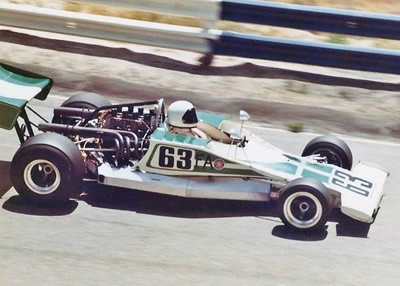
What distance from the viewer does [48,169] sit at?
26.0 ft

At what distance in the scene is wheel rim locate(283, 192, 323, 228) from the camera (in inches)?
301

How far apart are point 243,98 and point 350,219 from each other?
3.23 m

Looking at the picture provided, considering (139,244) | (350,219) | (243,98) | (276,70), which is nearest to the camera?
(139,244)

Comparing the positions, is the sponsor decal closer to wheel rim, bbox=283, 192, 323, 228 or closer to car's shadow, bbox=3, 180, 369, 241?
car's shadow, bbox=3, 180, 369, 241

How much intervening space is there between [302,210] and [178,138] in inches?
49.8

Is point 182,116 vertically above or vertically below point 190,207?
above

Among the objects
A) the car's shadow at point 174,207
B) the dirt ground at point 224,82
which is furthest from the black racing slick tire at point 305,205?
the dirt ground at point 224,82

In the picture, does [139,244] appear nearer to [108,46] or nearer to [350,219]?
[350,219]

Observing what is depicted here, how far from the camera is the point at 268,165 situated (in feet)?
26.6

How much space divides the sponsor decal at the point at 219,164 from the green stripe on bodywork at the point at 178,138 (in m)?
0.18

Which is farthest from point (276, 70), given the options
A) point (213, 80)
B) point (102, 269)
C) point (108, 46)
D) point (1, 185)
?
point (102, 269)

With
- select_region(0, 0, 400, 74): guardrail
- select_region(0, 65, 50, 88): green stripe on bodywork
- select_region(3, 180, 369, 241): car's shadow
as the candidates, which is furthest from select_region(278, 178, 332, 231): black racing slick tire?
select_region(0, 0, 400, 74): guardrail

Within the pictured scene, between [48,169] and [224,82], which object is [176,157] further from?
[224,82]

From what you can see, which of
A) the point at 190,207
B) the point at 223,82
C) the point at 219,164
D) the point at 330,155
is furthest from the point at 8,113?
the point at 223,82
